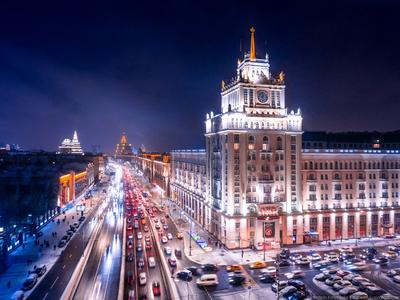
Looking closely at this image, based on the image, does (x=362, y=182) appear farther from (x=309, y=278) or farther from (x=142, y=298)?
(x=142, y=298)

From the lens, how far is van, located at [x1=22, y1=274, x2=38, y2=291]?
5238 centimetres

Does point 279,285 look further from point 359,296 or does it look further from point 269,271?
point 359,296

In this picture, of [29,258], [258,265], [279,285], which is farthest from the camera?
[29,258]

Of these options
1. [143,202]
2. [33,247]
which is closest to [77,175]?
[143,202]

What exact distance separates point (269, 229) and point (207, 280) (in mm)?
26525

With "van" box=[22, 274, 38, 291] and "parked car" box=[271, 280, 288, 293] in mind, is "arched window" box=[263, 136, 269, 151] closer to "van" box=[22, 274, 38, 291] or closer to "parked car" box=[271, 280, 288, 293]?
"parked car" box=[271, 280, 288, 293]

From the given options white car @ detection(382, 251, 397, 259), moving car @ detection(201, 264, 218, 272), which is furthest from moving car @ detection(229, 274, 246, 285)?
white car @ detection(382, 251, 397, 259)

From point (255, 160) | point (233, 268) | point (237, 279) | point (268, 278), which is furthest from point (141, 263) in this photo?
point (255, 160)

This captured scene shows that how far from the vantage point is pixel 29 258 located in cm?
6825

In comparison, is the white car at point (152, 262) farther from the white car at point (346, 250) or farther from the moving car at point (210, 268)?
the white car at point (346, 250)

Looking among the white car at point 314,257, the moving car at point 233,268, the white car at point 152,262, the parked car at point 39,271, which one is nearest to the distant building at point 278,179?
the white car at point 314,257

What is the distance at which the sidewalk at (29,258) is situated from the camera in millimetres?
54716

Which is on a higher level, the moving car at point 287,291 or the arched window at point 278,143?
the arched window at point 278,143

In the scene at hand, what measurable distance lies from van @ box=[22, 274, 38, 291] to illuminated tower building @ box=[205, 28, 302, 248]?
39.2 metres
